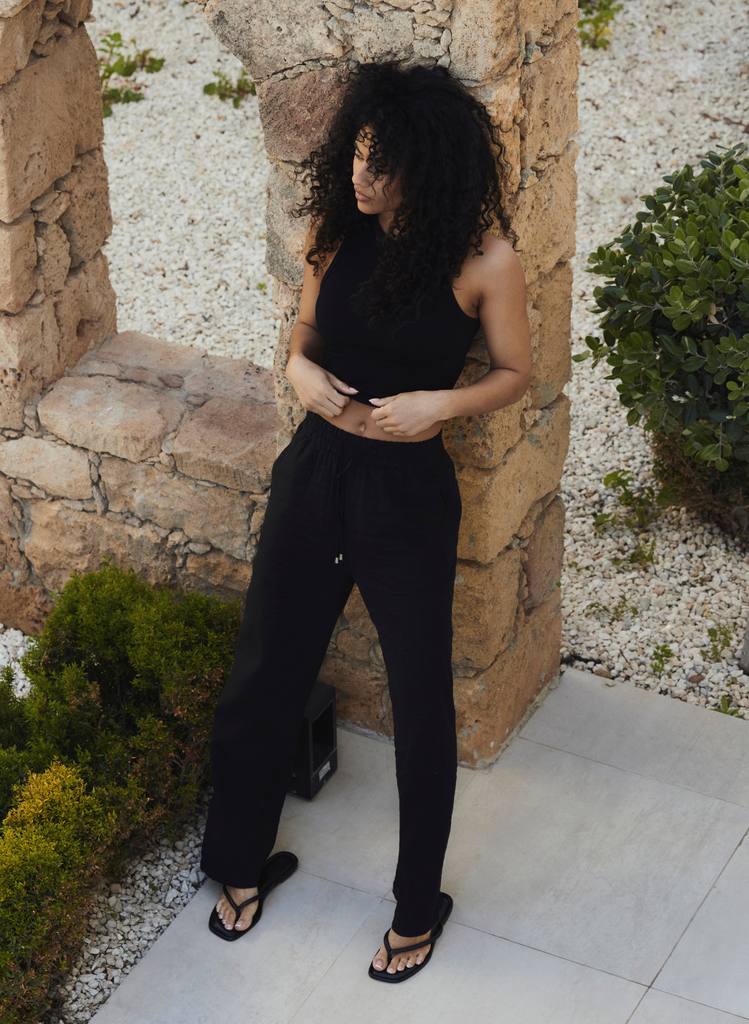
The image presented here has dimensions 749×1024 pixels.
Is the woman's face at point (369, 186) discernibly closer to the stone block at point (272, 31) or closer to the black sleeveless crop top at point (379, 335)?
the black sleeveless crop top at point (379, 335)

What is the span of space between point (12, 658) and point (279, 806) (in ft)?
4.71

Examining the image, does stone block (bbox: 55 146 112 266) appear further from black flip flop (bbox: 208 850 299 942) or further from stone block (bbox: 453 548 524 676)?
black flip flop (bbox: 208 850 299 942)

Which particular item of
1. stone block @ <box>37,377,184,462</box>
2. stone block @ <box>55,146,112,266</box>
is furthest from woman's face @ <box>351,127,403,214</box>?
stone block @ <box>55,146,112,266</box>

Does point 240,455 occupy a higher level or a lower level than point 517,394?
lower

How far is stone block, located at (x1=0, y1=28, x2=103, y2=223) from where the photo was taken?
3.28 metres

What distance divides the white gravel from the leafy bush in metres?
0.25

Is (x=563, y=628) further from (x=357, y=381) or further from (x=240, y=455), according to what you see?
(x=357, y=381)

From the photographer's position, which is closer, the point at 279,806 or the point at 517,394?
the point at 517,394

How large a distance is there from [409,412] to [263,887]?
1456 millimetres

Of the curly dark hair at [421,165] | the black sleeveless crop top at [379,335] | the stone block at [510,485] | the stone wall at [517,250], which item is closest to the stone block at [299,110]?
the stone wall at [517,250]

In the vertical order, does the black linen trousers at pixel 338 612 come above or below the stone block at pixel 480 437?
below

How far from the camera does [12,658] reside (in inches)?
153

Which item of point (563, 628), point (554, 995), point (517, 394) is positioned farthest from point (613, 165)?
point (554, 995)

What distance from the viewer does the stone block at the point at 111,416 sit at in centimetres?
349
